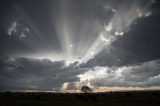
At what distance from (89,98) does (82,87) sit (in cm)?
8392

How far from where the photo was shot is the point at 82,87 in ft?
514

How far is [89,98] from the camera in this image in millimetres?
73312

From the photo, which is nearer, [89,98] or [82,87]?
[89,98]

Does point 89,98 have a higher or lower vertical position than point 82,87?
lower
